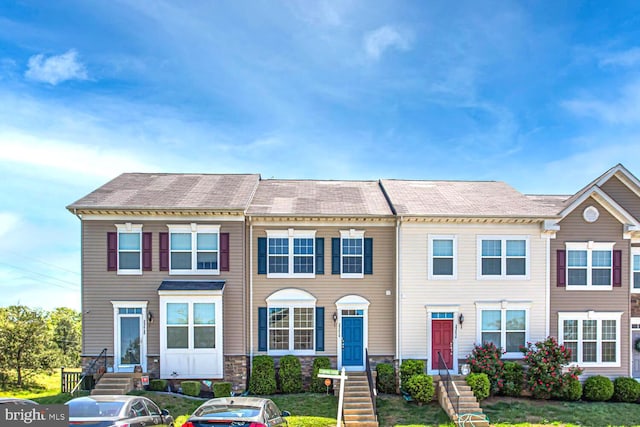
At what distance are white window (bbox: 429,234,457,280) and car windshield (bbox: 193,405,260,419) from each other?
1052 cm

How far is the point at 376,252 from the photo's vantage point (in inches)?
753

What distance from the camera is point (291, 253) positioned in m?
19.0

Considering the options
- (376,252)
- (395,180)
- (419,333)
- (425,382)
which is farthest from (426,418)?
(395,180)

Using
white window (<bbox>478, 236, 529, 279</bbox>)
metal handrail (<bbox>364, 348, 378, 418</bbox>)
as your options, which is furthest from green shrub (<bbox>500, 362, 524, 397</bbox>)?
metal handrail (<bbox>364, 348, 378, 418</bbox>)

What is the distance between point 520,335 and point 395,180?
336 inches

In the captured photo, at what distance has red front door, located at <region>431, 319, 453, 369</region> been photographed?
1880 cm

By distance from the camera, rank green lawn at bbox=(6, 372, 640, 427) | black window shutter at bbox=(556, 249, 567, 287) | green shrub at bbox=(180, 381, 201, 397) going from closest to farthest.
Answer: green lawn at bbox=(6, 372, 640, 427) → green shrub at bbox=(180, 381, 201, 397) → black window shutter at bbox=(556, 249, 567, 287)

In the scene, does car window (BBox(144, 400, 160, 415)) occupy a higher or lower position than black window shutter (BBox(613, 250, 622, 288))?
lower

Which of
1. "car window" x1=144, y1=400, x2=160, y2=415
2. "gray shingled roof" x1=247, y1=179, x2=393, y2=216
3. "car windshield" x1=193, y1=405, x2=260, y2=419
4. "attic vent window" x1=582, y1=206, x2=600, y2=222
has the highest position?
"gray shingled roof" x1=247, y1=179, x2=393, y2=216

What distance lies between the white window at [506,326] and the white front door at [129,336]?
12.6 meters

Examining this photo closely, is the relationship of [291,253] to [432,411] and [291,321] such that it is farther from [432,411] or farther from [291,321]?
[432,411]

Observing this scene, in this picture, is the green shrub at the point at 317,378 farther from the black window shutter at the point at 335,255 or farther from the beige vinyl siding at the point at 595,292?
the beige vinyl siding at the point at 595,292

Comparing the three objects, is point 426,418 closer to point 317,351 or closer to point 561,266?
point 317,351

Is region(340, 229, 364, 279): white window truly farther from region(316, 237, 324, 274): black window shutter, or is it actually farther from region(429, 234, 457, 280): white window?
region(429, 234, 457, 280): white window
